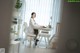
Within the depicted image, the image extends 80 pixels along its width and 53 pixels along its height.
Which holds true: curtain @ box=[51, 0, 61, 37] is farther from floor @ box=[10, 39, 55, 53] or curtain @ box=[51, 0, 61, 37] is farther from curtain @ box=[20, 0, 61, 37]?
floor @ box=[10, 39, 55, 53]

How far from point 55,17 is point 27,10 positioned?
1.31 feet

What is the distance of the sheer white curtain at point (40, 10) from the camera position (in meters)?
2.31

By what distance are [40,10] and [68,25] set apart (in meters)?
0.43

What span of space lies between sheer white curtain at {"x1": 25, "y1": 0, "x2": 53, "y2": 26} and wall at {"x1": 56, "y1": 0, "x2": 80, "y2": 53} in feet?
0.63

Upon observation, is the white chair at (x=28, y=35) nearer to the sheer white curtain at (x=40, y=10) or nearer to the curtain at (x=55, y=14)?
the sheer white curtain at (x=40, y=10)

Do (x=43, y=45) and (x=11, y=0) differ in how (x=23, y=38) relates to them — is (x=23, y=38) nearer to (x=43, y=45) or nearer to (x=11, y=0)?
(x=43, y=45)

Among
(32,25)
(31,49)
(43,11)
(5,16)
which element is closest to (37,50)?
(31,49)

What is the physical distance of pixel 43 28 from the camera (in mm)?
2314

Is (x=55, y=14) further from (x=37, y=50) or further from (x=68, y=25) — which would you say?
(x=37, y=50)

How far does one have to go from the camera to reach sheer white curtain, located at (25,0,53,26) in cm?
231

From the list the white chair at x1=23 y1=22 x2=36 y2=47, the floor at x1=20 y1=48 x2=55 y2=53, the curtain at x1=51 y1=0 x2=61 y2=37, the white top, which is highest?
the curtain at x1=51 y1=0 x2=61 y2=37

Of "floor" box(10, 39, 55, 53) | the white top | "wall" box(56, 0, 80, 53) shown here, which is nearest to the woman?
the white top

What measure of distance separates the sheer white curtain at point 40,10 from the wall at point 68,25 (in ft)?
0.63

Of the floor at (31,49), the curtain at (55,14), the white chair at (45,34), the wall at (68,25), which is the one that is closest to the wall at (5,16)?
the floor at (31,49)
